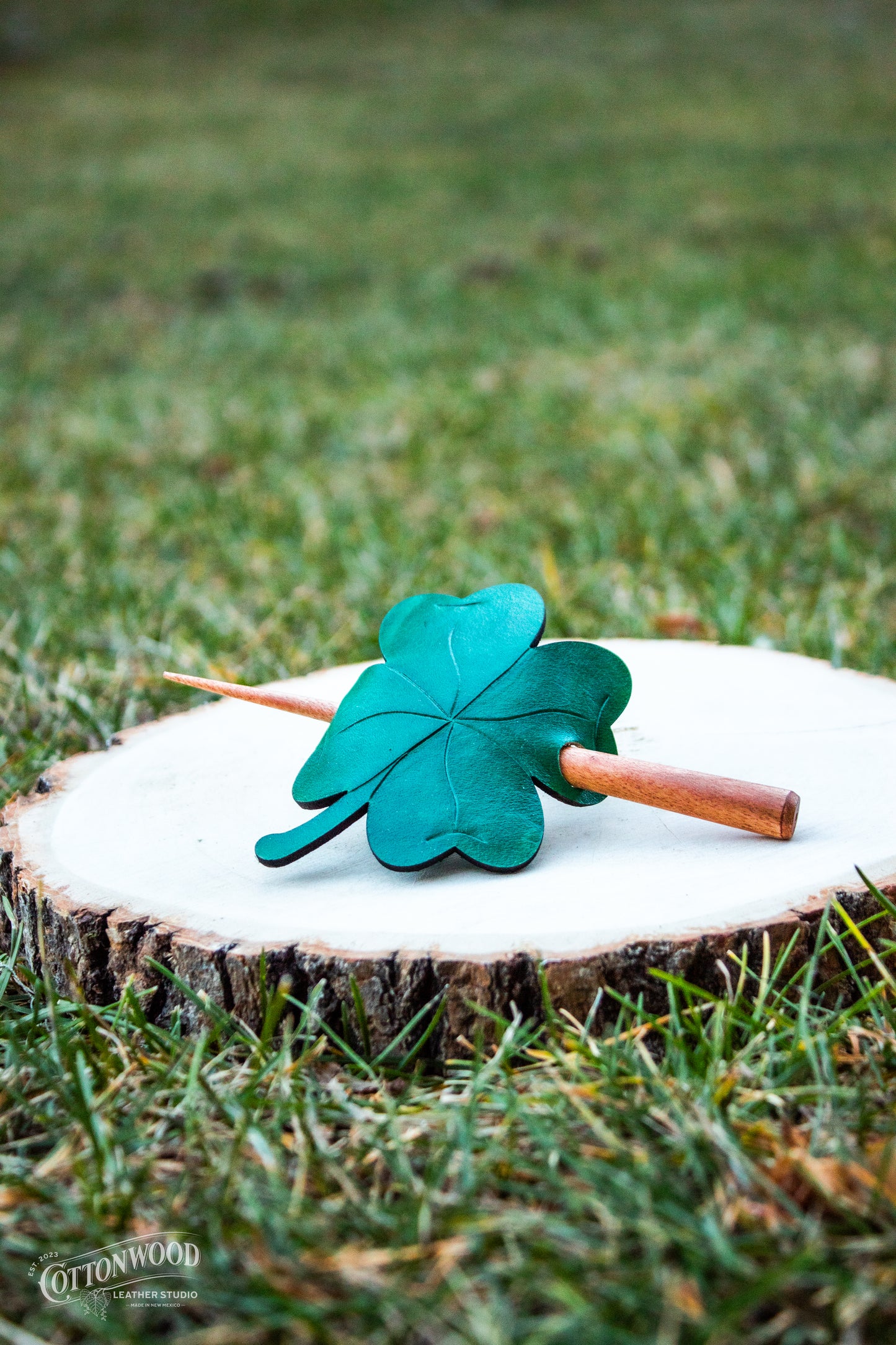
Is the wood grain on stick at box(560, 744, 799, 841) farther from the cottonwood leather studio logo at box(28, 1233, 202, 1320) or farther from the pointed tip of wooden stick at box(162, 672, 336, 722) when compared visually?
the cottonwood leather studio logo at box(28, 1233, 202, 1320)

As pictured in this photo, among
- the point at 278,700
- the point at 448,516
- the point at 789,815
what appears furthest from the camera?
the point at 448,516

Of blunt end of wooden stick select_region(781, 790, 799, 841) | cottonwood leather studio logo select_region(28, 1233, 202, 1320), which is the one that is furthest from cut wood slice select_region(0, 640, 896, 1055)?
cottonwood leather studio logo select_region(28, 1233, 202, 1320)

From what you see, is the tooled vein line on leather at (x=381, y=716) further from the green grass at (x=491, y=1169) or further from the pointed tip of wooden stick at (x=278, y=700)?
the green grass at (x=491, y=1169)

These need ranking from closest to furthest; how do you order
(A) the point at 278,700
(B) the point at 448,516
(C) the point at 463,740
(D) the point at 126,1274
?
(D) the point at 126,1274
(C) the point at 463,740
(A) the point at 278,700
(B) the point at 448,516

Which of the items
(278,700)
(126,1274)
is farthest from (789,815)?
(126,1274)

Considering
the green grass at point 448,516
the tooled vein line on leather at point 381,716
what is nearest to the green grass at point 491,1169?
the green grass at point 448,516

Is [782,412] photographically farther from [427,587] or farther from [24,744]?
[24,744]

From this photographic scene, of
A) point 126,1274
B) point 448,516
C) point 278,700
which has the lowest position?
point 448,516

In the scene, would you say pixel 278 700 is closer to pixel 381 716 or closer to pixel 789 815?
pixel 381 716
